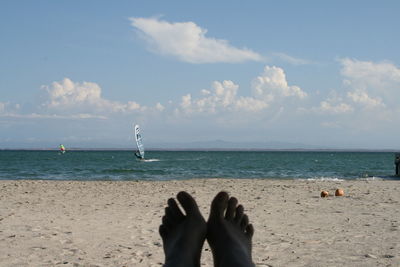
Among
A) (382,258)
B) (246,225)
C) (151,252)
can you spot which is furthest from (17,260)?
(382,258)

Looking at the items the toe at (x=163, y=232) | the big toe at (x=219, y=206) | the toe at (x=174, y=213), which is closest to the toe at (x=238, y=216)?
the big toe at (x=219, y=206)

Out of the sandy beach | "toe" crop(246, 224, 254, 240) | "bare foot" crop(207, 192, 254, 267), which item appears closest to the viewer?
"bare foot" crop(207, 192, 254, 267)

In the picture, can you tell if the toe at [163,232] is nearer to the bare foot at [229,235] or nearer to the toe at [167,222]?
the toe at [167,222]

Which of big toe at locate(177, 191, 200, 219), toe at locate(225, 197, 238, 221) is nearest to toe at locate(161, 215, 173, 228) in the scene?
big toe at locate(177, 191, 200, 219)

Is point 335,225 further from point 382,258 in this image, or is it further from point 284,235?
point 382,258

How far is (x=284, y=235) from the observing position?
4395 mm

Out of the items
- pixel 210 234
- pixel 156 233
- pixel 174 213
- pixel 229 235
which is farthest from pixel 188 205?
pixel 156 233

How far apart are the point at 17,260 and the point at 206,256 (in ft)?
4.92

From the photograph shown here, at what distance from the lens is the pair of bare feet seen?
2.58 m

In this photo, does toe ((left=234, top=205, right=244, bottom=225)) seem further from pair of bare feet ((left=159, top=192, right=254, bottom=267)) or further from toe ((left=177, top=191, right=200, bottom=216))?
toe ((left=177, top=191, right=200, bottom=216))

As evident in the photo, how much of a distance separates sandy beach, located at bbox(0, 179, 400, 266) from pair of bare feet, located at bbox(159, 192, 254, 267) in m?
0.43

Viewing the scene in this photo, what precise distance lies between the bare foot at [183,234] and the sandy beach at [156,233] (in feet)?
1.40

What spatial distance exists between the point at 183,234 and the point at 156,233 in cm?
173

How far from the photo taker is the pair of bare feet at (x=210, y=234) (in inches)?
102
